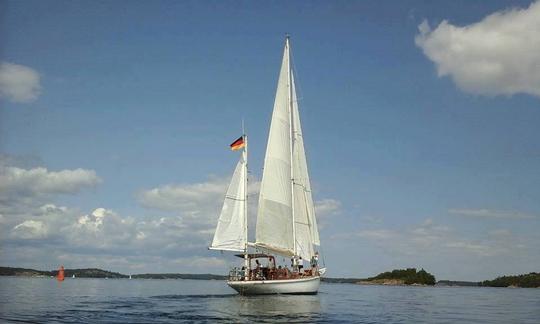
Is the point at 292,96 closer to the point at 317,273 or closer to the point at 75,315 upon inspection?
the point at 317,273

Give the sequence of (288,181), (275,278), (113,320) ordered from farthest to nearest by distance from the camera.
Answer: (288,181) → (275,278) → (113,320)

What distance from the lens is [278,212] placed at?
233 feet

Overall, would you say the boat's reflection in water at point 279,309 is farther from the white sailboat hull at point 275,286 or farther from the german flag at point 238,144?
the german flag at point 238,144

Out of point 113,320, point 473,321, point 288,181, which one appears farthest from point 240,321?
point 288,181

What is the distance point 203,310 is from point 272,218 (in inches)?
950

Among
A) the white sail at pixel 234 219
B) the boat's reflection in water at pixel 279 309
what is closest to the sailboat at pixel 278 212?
the white sail at pixel 234 219

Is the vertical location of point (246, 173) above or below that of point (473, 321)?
above

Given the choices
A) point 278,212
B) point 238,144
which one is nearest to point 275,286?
point 278,212

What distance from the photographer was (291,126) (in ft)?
240

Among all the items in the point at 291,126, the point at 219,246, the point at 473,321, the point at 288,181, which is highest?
the point at 291,126

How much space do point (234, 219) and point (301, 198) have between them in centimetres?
929

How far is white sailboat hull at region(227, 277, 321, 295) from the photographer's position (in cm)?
6650

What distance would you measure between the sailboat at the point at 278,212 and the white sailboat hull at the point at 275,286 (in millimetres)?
196

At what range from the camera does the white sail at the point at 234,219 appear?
7088 cm
